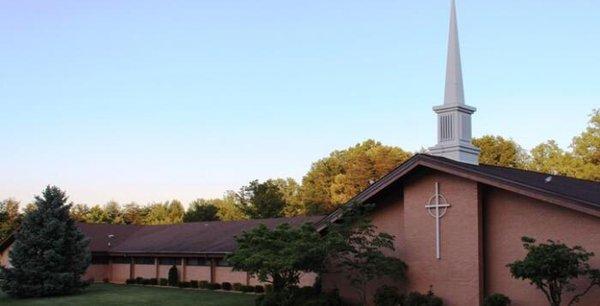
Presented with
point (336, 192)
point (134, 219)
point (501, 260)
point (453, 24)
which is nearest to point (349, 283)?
point (501, 260)

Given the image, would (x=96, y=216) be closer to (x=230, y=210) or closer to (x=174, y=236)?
(x=230, y=210)

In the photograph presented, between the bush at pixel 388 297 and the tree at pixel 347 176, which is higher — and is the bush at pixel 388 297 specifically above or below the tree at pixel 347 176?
below

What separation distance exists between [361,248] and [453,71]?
7715 millimetres

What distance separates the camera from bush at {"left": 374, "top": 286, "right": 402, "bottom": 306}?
73.1 ft

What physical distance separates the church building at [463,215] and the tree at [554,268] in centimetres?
65

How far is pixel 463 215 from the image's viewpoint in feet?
70.0

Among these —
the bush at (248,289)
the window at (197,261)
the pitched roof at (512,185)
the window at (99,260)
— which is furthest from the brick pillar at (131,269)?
the pitched roof at (512,185)

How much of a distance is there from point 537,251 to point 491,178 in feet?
9.75

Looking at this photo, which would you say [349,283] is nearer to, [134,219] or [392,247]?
[392,247]

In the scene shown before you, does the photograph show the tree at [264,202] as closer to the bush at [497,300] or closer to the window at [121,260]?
the window at [121,260]

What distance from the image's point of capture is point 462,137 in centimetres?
2428

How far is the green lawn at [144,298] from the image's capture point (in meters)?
29.9

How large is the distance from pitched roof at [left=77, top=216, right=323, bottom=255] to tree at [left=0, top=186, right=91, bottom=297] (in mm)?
5651

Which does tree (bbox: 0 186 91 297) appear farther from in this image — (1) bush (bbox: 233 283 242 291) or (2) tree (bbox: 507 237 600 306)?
(2) tree (bbox: 507 237 600 306)
